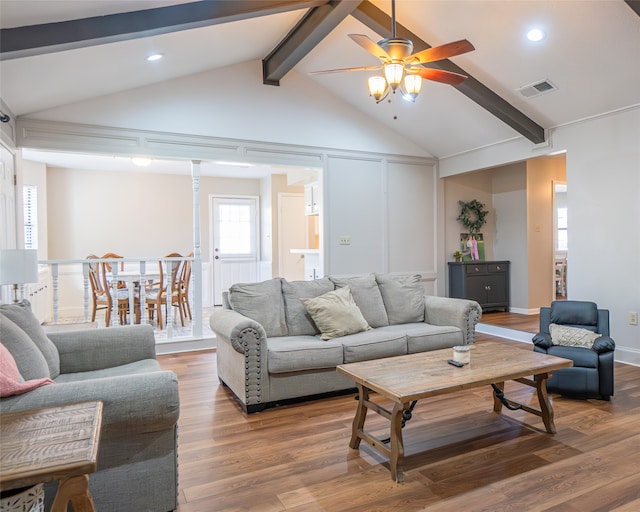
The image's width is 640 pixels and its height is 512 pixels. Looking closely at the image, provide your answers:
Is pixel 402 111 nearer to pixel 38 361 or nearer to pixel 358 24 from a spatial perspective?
pixel 358 24

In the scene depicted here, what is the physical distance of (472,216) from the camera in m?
6.98

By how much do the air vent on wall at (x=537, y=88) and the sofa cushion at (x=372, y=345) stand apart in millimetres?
2900

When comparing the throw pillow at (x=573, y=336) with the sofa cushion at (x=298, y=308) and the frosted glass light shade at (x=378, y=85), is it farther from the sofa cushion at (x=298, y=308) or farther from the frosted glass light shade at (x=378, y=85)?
the frosted glass light shade at (x=378, y=85)

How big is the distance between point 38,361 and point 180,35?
3.01 metres

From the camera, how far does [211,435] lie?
274 cm

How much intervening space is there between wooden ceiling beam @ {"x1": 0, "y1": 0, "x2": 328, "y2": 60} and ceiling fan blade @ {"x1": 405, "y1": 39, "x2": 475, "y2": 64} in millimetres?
1269

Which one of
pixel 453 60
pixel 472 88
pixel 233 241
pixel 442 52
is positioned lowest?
pixel 233 241

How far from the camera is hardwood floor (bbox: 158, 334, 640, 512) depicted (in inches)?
79.2

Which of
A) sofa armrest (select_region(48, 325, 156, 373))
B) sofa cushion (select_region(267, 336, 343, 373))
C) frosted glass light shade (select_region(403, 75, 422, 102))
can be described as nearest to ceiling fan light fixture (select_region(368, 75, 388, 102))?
frosted glass light shade (select_region(403, 75, 422, 102))

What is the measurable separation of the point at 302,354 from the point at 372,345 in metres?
0.61

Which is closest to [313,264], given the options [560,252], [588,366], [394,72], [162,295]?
[162,295]

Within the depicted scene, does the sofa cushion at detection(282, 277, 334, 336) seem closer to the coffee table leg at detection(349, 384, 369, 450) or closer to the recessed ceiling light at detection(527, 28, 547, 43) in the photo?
the coffee table leg at detection(349, 384, 369, 450)

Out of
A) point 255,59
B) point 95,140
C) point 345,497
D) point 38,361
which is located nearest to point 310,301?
point 345,497

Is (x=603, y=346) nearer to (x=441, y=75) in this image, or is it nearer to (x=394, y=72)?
(x=441, y=75)
